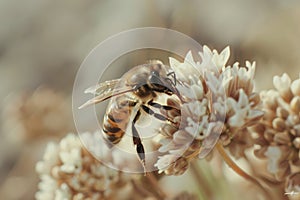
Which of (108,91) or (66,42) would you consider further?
(66,42)

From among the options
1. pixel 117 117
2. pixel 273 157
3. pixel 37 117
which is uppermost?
pixel 37 117

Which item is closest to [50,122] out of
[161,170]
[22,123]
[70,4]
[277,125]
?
[22,123]

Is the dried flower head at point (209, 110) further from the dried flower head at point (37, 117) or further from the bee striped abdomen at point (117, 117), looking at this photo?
the dried flower head at point (37, 117)

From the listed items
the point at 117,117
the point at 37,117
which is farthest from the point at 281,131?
the point at 37,117

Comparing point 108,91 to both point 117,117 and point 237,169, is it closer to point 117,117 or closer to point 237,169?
point 117,117

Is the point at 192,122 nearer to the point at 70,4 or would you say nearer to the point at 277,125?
the point at 277,125

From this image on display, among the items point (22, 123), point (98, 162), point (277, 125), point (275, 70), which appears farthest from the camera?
point (22, 123)

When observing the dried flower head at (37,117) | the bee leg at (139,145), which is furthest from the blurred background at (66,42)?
the bee leg at (139,145)
